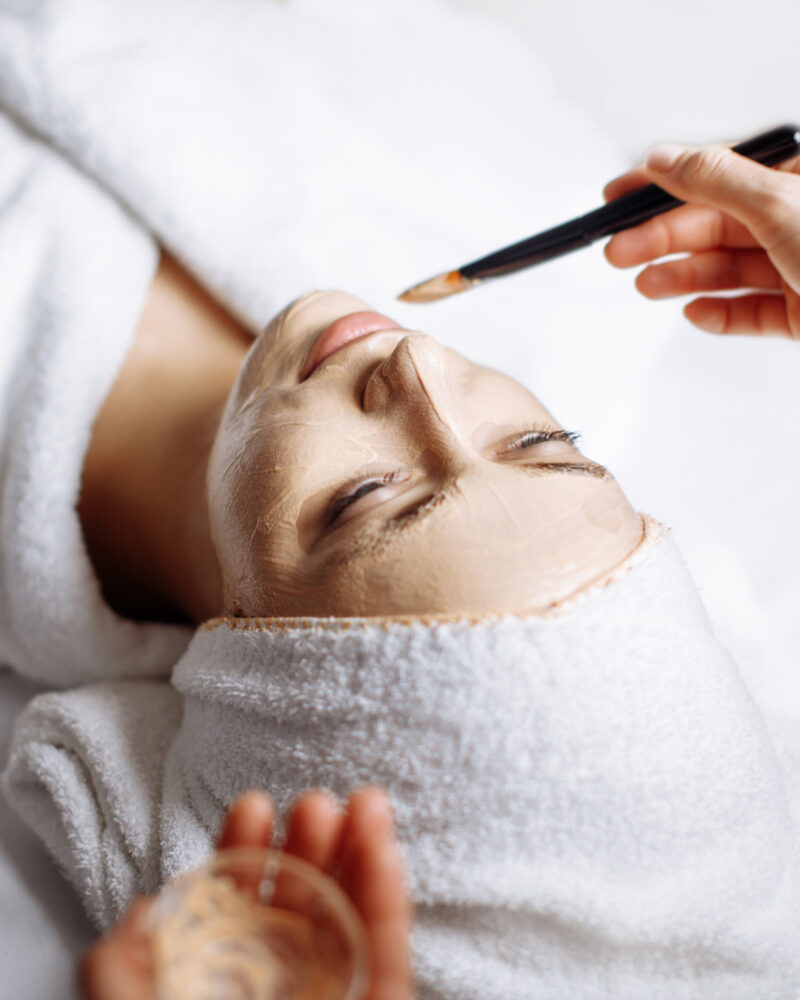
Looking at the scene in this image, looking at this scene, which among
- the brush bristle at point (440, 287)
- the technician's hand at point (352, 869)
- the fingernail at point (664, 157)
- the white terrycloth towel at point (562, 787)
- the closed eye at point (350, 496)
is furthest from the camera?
the brush bristle at point (440, 287)

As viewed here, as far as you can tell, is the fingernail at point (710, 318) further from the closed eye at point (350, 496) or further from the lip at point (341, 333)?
the closed eye at point (350, 496)

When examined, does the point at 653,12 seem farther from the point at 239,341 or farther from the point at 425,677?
the point at 425,677

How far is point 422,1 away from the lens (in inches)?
57.6

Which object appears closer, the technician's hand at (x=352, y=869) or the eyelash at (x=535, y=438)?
the technician's hand at (x=352, y=869)

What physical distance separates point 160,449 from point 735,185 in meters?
0.74

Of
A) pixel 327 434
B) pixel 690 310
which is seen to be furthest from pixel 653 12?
pixel 327 434

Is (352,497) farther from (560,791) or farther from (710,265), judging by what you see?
(710,265)

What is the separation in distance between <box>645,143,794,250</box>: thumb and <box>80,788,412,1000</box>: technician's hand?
0.64 metres

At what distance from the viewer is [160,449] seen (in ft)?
3.49

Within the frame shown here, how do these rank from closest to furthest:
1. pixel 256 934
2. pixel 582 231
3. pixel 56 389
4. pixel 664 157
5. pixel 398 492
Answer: pixel 256 934
pixel 398 492
pixel 664 157
pixel 582 231
pixel 56 389

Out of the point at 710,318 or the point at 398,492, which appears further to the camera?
the point at 710,318

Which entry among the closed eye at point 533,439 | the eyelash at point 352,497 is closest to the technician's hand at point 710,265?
the closed eye at point 533,439

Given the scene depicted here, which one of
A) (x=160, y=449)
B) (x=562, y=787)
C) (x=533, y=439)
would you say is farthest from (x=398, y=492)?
(x=160, y=449)

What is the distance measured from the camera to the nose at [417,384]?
72cm
